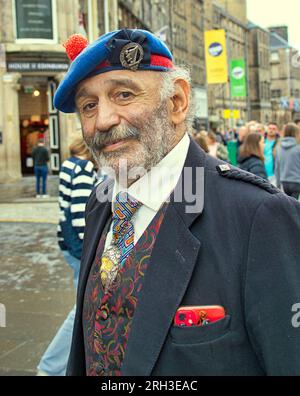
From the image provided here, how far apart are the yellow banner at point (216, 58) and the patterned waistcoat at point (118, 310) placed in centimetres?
1571

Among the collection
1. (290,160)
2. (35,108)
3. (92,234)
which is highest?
(35,108)

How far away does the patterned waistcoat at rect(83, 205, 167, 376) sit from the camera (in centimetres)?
152

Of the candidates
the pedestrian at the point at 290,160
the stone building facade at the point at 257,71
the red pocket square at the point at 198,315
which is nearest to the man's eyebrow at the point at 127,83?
the red pocket square at the point at 198,315

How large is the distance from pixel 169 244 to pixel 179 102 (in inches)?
19.4

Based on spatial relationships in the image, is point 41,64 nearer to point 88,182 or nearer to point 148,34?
point 88,182

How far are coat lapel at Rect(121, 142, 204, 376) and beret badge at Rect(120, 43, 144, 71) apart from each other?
1.53 ft

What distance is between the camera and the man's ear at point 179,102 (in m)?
1.67

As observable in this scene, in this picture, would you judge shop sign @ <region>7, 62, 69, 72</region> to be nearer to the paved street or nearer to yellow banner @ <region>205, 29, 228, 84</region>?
yellow banner @ <region>205, 29, 228, 84</region>

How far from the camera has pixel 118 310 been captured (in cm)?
154

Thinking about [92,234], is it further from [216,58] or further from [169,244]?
[216,58]

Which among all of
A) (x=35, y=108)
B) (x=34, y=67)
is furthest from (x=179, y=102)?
(x=35, y=108)

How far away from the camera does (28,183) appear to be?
1862 centimetres

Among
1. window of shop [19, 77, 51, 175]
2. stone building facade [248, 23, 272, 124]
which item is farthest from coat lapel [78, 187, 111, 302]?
stone building facade [248, 23, 272, 124]

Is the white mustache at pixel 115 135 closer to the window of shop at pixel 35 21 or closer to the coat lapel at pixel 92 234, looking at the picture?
the coat lapel at pixel 92 234
